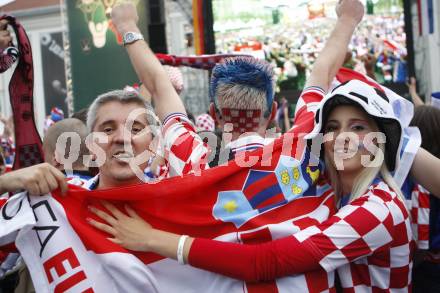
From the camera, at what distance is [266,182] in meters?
2.00

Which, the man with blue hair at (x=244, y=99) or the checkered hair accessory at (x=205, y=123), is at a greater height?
the man with blue hair at (x=244, y=99)

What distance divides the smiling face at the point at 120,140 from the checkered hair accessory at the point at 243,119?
1.17ft

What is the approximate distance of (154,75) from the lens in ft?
8.09

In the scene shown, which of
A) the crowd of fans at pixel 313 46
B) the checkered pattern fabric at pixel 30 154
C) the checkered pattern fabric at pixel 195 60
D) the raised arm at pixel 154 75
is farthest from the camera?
the crowd of fans at pixel 313 46

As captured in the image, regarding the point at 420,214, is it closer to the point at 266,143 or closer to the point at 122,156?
the point at 266,143

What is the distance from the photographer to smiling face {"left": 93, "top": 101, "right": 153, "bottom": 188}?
215 centimetres

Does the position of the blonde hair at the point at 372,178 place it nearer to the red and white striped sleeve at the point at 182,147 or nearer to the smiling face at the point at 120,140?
the red and white striped sleeve at the point at 182,147

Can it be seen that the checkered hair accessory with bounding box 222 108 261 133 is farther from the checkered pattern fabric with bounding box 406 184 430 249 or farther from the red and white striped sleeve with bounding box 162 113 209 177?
the checkered pattern fabric with bounding box 406 184 430 249

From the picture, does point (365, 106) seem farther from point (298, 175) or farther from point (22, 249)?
point (22, 249)

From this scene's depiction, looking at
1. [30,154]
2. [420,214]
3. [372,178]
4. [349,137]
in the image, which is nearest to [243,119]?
[349,137]

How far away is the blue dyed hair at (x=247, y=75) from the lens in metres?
2.23

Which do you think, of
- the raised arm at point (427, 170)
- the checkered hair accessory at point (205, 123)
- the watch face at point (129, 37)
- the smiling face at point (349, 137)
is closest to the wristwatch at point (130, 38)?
the watch face at point (129, 37)

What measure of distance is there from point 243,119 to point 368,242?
0.71m

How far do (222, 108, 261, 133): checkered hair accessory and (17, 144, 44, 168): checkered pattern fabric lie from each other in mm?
957
